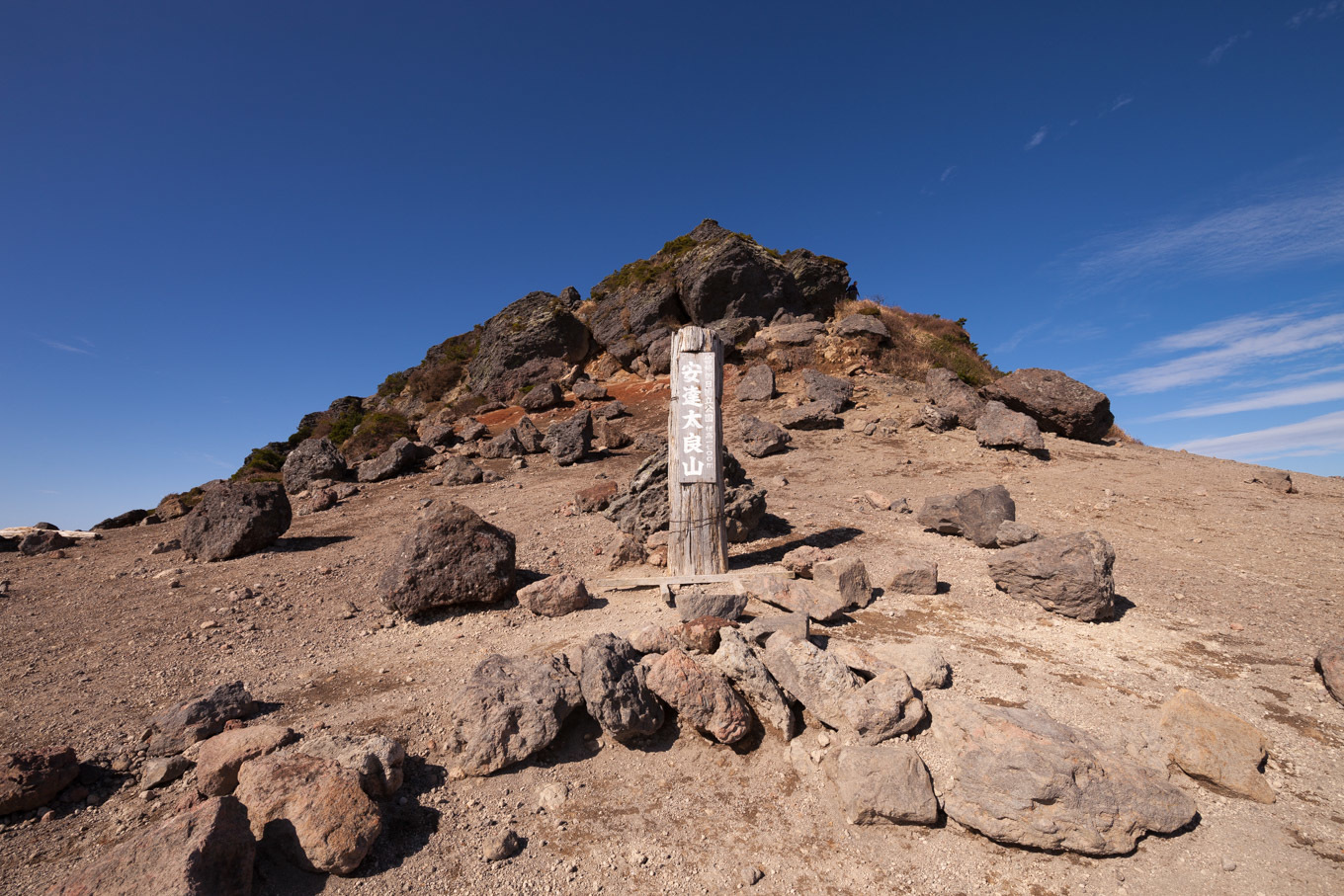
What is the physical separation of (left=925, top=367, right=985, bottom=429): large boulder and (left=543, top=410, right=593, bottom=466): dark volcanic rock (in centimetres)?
841

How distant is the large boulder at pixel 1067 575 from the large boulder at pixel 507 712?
4.39 meters

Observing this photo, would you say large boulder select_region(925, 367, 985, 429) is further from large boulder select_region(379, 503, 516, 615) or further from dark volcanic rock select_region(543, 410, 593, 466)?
large boulder select_region(379, 503, 516, 615)

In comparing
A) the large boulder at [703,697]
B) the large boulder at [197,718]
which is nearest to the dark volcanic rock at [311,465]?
the large boulder at [197,718]

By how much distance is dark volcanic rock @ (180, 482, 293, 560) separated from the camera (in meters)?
8.38

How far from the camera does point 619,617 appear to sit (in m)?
5.36

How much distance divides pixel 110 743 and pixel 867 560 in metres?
6.75

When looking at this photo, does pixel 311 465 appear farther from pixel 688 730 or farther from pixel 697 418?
pixel 688 730

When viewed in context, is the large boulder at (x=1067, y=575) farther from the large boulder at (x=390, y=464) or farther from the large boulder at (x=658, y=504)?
the large boulder at (x=390, y=464)

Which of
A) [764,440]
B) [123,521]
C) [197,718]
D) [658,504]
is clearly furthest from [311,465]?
[197,718]

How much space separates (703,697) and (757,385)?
13796mm

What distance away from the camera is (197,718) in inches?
146

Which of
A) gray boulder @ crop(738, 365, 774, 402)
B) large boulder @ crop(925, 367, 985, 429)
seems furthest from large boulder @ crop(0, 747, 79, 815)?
gray boulder @ crop(738, 365, 774, 402)

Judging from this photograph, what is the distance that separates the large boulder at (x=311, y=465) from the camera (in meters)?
14.5

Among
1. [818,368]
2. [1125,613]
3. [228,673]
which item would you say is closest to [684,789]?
[228,673]
